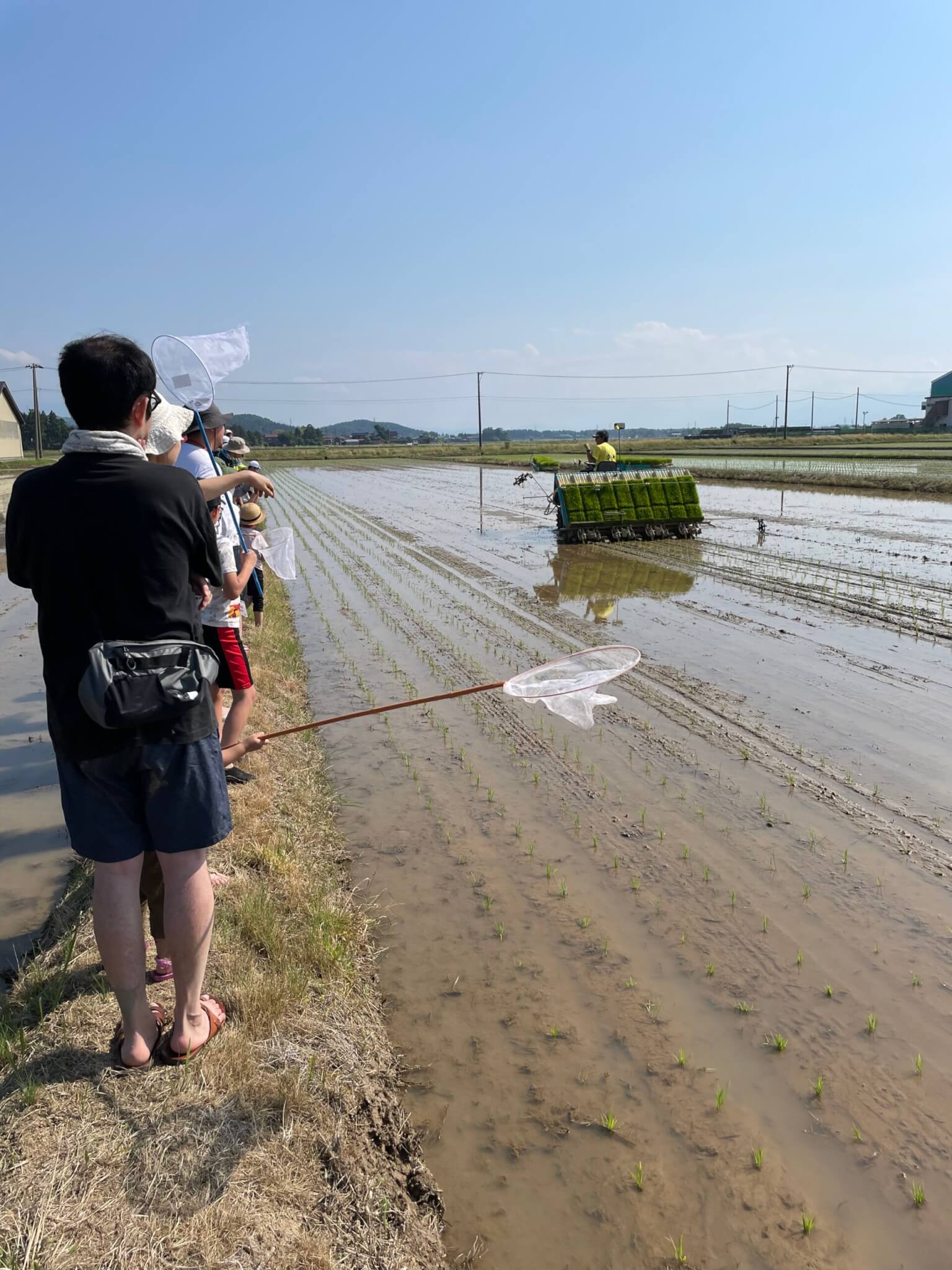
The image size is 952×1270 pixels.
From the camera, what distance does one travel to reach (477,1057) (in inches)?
108

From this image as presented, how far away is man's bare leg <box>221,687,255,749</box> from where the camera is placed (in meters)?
3.88

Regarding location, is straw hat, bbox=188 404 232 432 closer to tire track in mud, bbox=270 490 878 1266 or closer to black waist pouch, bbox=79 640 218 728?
black waist pouch, bbox=79 640 218 728

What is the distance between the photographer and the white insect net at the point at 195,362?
3416 millimetres

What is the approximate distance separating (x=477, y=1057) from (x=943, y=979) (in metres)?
1.74

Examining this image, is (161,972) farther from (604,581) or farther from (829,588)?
(829,588)

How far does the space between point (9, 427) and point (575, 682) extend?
57.5 meters

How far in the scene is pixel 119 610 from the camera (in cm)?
200

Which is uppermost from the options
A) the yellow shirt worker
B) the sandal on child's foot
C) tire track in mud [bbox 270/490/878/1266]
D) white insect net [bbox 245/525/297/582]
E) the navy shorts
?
the yellow shirt worker

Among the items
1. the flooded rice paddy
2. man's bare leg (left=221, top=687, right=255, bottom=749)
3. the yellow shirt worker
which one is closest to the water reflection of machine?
the flooded rice paddy

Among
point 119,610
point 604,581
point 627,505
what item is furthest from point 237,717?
point 627,505

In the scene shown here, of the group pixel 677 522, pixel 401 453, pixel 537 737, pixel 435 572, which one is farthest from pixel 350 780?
pixel 401 453

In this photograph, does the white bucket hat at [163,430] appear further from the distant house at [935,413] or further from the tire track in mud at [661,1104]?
the distant house at [935,413]

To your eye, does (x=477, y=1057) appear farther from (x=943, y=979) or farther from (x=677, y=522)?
(x=677, y=522)

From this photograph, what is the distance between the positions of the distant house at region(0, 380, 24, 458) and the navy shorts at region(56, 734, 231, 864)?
56.0 meters
